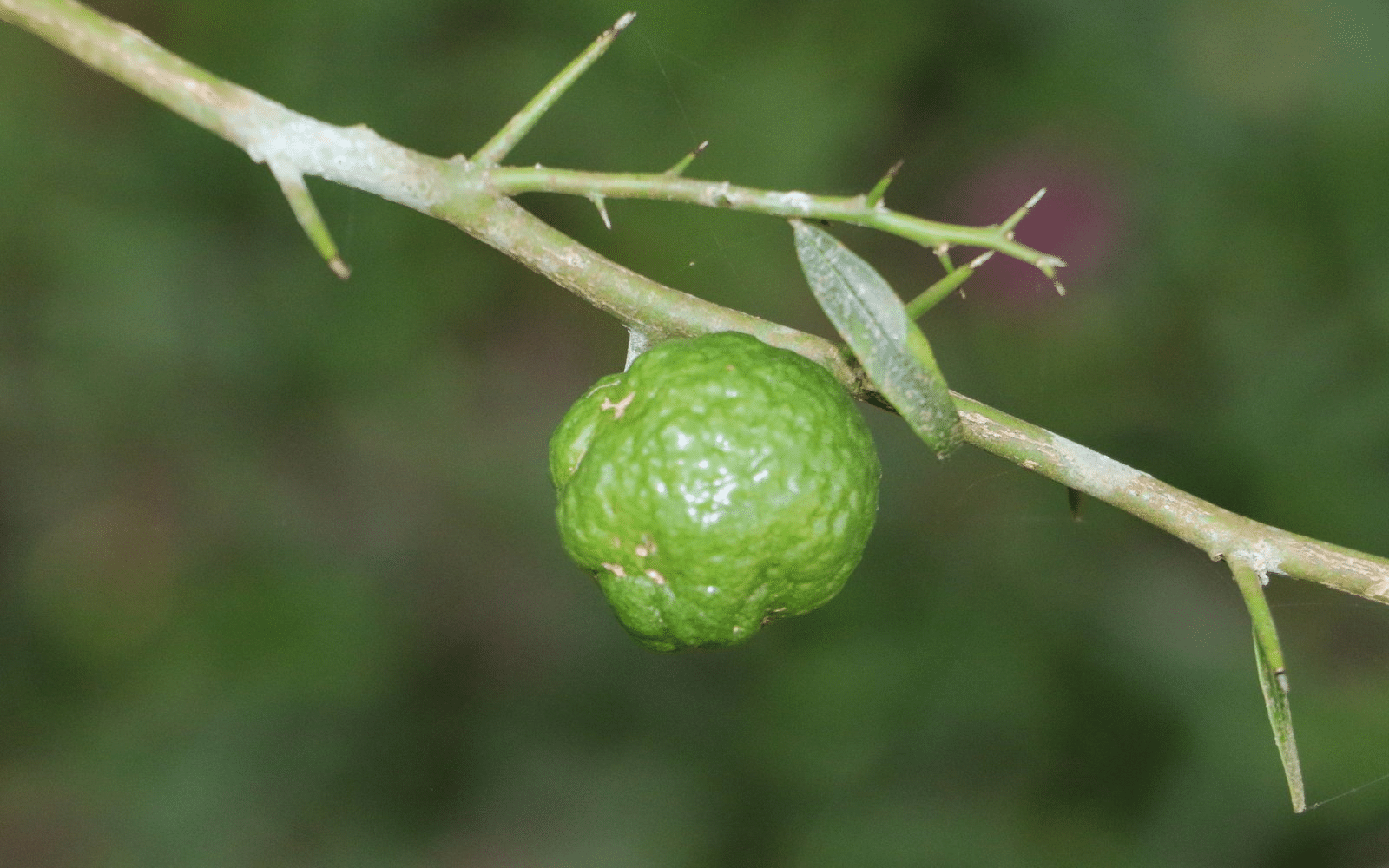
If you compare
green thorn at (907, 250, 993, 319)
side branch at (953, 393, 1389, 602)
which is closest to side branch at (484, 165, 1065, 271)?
green thorn at (907, 250, 993, 319)

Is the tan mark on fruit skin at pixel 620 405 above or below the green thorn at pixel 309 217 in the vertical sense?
below

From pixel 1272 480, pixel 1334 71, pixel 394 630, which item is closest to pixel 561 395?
pixel 394 630

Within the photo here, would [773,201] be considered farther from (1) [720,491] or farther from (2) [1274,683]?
(2) [1274,683]

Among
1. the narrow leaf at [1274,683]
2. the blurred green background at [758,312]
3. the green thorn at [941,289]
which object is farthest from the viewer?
the blurred green background at [758,312]

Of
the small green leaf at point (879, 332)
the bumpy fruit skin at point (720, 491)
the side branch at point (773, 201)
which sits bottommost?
the bumpy fruit skin at point (720, 491)

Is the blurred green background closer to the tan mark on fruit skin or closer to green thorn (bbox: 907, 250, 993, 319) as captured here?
Answer: the tan mark on fruit skin

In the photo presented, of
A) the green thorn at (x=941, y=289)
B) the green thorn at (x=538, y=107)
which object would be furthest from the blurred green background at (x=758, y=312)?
the green thorn at (x=941, y=289)

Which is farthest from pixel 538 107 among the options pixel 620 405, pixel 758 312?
pixel 758 312

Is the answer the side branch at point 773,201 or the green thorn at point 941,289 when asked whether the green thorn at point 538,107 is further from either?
the green thorn at point 941,289
